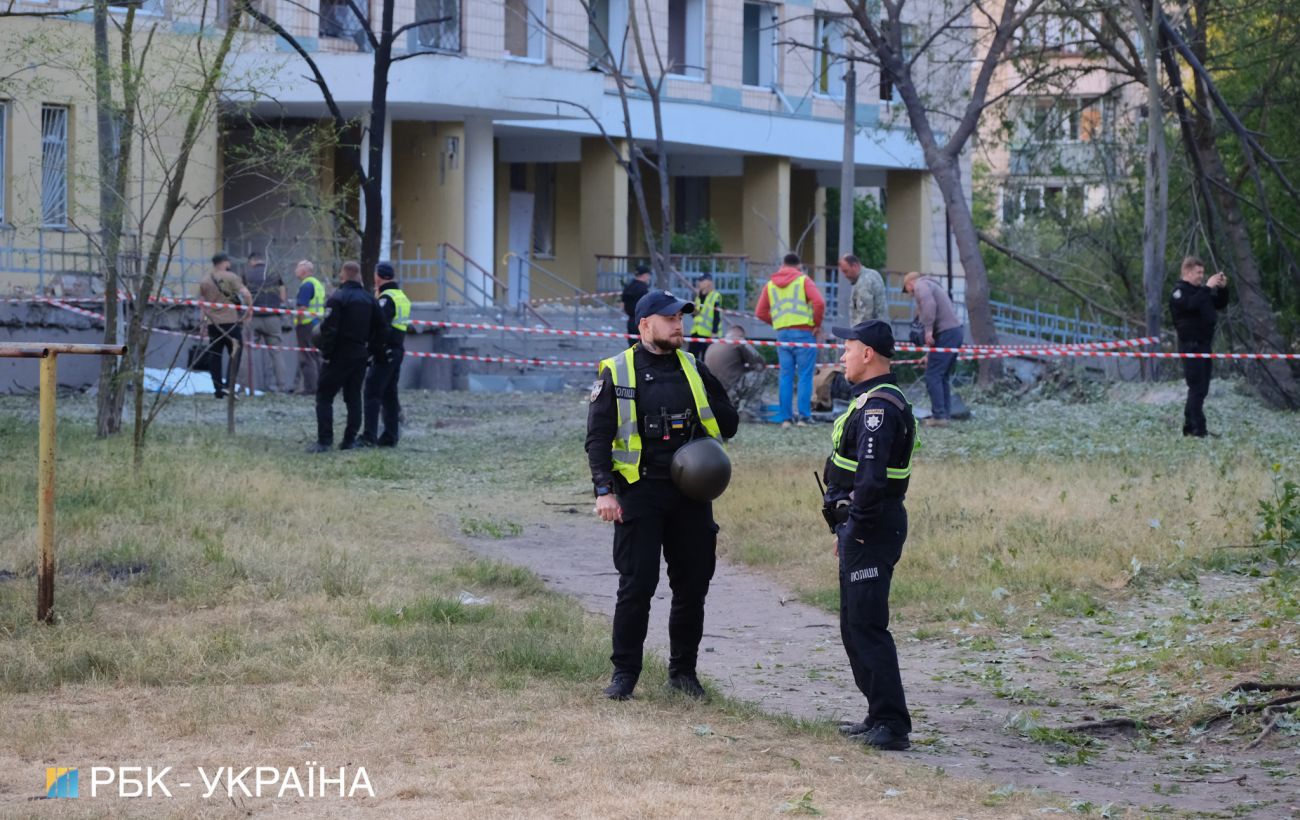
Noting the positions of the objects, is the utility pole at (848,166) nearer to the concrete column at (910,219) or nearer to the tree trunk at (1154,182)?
the tree trunk at (1154,182)

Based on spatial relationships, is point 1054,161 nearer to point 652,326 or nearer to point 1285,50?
point 1285,50

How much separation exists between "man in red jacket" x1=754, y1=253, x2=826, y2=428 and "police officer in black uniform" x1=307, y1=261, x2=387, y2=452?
4658mm

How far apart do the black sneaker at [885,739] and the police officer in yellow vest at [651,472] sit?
93cm

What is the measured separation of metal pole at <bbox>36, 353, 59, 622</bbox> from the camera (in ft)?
28.0

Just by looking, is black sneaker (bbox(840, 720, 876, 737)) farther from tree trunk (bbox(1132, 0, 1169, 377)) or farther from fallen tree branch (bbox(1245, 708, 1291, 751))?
tree trunk (bbox(1132, 0, 1169, 377))

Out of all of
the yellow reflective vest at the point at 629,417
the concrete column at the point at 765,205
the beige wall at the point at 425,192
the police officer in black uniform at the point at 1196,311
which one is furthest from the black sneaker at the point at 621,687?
the concrete column at the point at 765,205

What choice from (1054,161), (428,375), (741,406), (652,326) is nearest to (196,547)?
A: (652,326)

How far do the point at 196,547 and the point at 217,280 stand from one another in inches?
433

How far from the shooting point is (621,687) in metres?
7.42

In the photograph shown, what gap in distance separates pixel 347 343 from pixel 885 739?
36.5 ft

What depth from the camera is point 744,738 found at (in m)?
6.76

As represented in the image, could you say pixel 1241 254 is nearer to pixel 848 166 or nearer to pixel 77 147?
pixel 848 166

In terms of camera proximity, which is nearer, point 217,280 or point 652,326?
point 652,326

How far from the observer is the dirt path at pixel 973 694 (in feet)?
21.0
